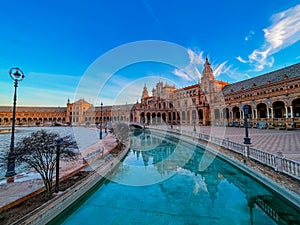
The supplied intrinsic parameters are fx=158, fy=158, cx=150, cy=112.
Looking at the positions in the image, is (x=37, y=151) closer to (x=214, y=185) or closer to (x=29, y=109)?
(x=214, y=185)

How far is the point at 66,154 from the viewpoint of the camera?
217 inches

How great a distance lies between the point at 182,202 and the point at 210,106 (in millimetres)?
37981

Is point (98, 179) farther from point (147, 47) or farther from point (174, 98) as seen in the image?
point (174, 98)

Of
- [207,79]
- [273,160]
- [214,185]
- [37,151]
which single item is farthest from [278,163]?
[207,79]

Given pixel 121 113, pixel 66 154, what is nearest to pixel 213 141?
pixel 66 154

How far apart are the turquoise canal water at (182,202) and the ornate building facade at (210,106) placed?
14.1 metres

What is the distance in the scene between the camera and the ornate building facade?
79.9 ft

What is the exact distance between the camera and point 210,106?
4059 centimetres

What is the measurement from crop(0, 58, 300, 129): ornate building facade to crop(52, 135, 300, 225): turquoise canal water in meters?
14.1

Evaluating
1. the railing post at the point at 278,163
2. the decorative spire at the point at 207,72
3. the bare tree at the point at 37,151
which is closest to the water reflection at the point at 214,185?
the railing post at the point at 278,163

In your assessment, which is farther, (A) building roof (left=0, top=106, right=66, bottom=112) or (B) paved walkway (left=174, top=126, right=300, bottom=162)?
(A) building roof (left=0, top=106, right=66, bottom=112)

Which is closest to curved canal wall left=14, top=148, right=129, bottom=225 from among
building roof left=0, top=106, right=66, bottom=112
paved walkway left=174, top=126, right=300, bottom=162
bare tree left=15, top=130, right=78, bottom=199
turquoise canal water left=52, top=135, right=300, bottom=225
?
turquoise canal water left=52, top=135, right=300, bottom=225

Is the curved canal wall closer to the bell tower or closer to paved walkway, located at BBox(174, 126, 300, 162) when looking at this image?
paved walkway, located at BBox(174, 126, 300, 162)

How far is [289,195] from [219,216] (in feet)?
7.15
